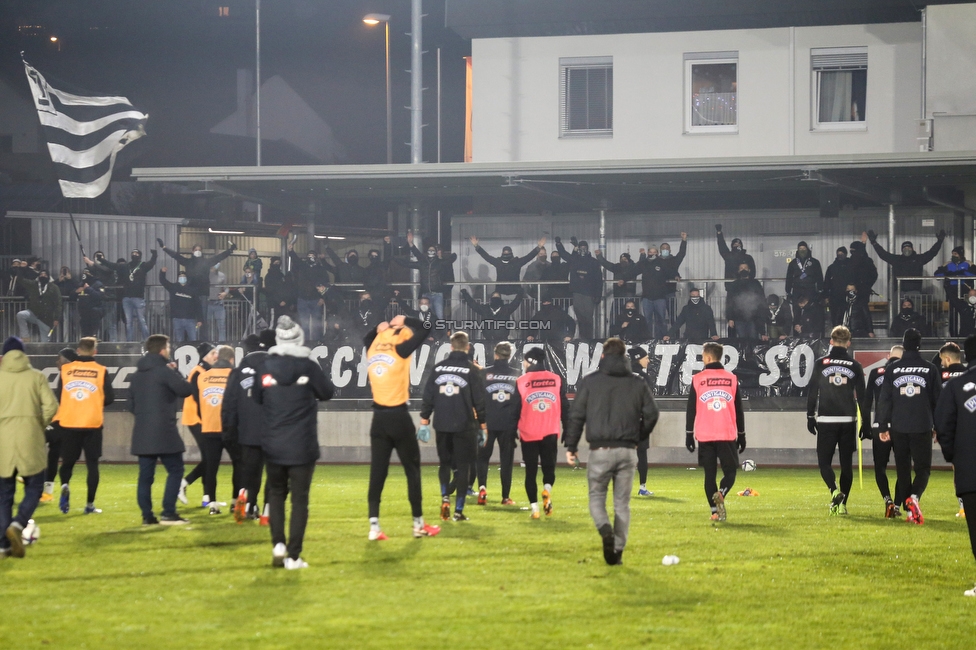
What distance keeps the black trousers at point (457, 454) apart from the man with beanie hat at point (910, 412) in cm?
478

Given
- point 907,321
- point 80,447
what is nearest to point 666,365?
point 907,321

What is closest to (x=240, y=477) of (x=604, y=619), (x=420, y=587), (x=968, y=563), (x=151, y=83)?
(x=420, y=587)

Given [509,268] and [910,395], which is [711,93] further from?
[910,395]

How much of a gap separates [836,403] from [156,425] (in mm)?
7751

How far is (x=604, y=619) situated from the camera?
802 centimetres

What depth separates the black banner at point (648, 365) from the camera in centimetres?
2283

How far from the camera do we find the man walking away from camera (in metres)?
10.1

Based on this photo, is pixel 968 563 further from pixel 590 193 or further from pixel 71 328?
pixel 71 328

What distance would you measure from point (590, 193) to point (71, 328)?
476 inches

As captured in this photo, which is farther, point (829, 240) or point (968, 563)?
point (829, 240)

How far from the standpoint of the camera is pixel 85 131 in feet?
86.0

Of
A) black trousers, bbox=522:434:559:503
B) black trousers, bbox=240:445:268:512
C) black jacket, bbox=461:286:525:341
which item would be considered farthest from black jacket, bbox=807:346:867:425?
black jacket, bbox=461:286:525:341

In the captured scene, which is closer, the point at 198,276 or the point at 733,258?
the point at 733,258

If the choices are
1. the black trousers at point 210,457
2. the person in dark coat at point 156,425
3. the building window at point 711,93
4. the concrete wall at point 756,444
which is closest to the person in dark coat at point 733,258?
the concrete wall at point 756,444
